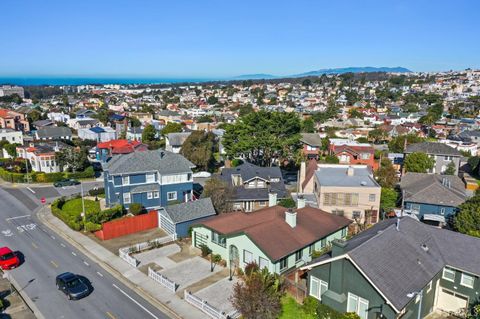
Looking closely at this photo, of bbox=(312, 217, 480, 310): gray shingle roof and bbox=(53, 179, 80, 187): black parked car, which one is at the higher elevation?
bbox=(312, 217, 480, 310): gray shingle roof

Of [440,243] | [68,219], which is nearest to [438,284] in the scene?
[440,243]

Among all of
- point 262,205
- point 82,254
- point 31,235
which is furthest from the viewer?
point 262,205

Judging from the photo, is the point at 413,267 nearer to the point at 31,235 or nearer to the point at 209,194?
the point at 209,194

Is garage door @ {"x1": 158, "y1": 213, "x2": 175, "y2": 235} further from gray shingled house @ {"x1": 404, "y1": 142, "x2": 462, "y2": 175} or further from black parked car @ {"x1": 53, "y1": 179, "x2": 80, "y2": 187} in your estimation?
gray shingled house @ {"x1": 404, "y1": 142, "x2": 462, "y2": 175}

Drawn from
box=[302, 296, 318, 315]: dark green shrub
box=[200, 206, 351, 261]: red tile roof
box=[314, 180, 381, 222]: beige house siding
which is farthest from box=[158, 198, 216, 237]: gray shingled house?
box=[302, 296, 318, 315]: dark green shrub

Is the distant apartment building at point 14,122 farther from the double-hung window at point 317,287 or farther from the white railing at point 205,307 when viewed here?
the double-hung window at point 317,287

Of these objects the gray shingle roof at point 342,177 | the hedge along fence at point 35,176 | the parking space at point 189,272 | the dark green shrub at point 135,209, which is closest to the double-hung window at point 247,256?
the parking space at point 189,272

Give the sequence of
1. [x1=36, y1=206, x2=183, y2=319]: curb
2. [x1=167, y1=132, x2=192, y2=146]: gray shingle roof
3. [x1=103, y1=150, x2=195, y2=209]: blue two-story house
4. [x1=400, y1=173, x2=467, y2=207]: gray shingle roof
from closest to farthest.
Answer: [x1=36, y1=206, x2=183, y2=319]: curb, [x1=400, y1=173, x2=467, y2=207]: gray shingle roof, [x1=103, y1=150, x2=195, y2=209]: blue two-story house, [x1=167, y1=132, x2=192, y2=146]: gray shingle roof
